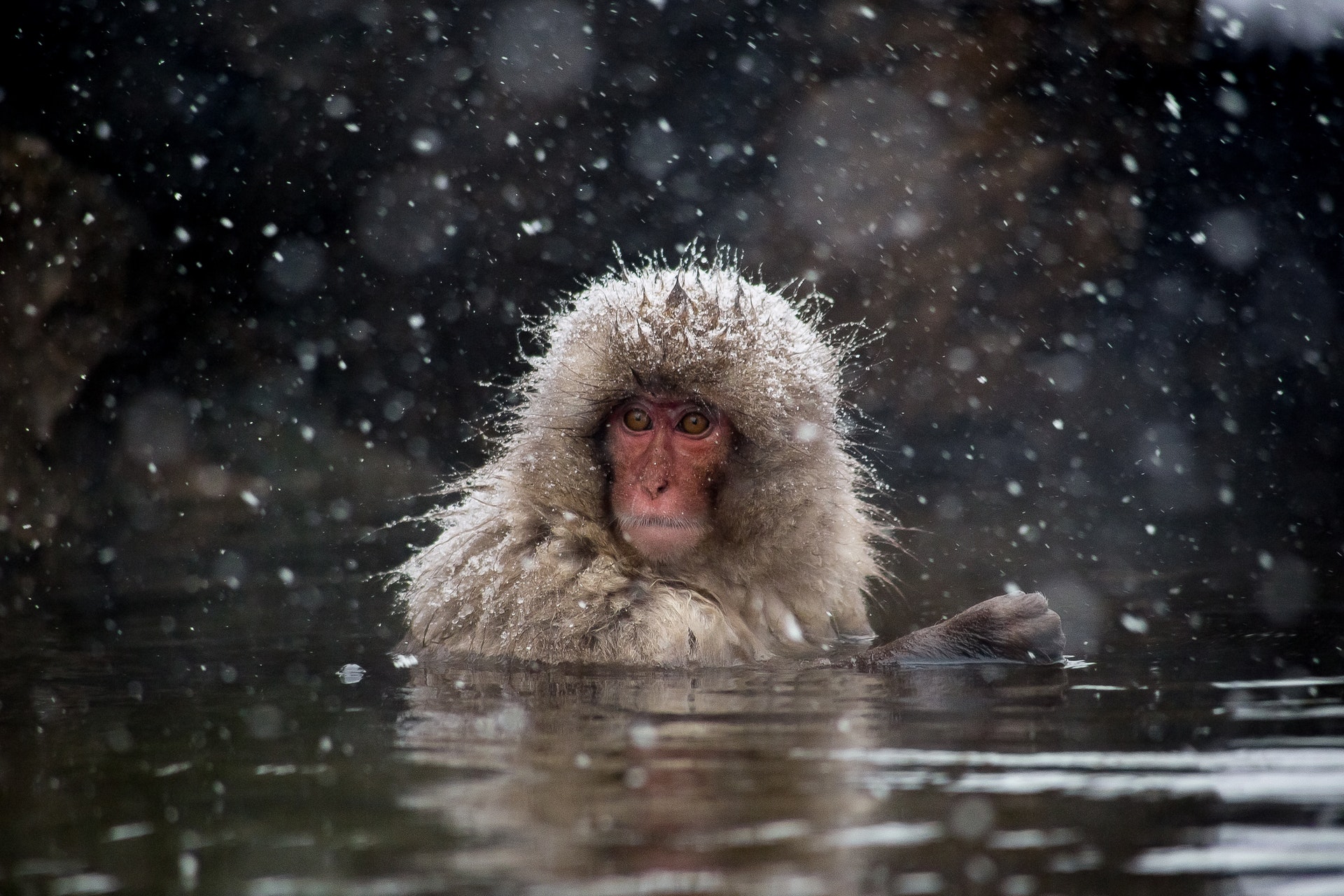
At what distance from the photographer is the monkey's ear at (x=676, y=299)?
12.8 feet

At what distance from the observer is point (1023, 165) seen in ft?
31.4

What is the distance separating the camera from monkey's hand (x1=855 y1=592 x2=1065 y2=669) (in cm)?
371

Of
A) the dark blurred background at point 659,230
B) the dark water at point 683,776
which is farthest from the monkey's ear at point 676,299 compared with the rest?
the dark blurred background at point 659,230

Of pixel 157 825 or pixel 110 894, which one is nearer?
pixel 110 894

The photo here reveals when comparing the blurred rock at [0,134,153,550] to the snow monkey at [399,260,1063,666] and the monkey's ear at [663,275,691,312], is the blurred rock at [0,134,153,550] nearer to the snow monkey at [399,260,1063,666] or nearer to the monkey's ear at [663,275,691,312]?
the snow monkey at [399,260,1063,666]

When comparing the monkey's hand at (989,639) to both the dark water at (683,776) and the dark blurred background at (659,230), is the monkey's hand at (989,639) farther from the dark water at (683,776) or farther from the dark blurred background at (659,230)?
the dark blurred background at (659,230)

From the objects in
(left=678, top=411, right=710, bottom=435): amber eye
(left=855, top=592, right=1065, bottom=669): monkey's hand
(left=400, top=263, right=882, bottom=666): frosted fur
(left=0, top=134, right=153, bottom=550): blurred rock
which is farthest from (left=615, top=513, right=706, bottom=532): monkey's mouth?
(left=0, top=134, right=153, bottom=550): blurred rock

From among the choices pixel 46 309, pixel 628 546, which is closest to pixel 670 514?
pixel 628 546

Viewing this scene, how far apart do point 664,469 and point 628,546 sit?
10.8 inches

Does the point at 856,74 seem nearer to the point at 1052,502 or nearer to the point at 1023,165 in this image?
the point at 1023,165

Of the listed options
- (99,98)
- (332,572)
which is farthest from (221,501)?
(99,98)

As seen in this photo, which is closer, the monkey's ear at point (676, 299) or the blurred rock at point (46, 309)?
the monkey's ear at point (676, 299)

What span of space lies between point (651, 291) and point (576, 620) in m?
1.03

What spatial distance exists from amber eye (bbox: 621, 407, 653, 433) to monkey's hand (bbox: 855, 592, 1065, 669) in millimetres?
867
